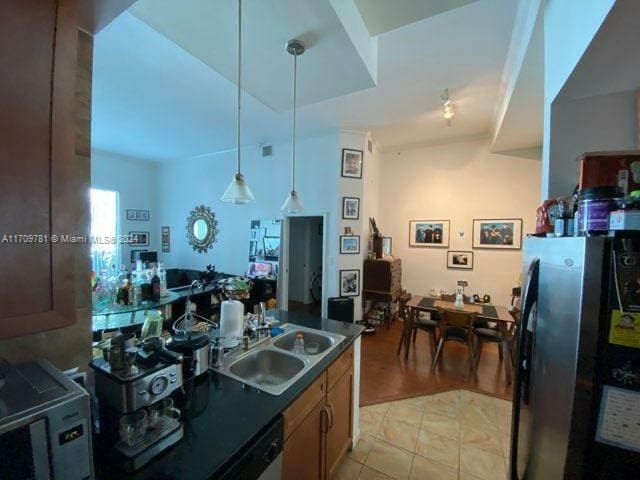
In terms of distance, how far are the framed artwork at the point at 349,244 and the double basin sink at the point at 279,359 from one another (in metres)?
2.36

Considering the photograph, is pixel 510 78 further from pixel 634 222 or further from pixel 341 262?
pixel 341 262

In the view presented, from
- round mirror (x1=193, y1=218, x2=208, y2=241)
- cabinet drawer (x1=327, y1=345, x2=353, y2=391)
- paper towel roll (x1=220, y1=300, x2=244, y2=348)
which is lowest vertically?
cabinet drawer (x1=327, y1=345, x2=353, y2=391)

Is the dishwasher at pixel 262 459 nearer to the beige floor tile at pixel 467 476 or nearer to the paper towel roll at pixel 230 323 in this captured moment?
the paper towel roll at pixel 230 323

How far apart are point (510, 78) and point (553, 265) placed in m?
2.48

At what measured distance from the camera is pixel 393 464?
1.82 m

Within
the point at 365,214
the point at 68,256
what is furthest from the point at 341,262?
the point at 68,256

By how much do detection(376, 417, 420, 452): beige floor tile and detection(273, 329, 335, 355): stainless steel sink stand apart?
97 centimetres

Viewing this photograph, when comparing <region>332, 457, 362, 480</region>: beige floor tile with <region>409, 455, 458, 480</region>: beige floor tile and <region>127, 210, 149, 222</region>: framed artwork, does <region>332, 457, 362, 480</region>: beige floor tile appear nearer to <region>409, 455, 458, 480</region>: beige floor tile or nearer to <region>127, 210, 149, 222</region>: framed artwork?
<region>409, 455, 458, 480</region>: beige floor tile

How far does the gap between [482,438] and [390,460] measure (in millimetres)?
808

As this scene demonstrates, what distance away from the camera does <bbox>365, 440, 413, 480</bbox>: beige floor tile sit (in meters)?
1.76

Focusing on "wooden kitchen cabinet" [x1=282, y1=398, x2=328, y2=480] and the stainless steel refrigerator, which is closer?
the stainless steel refrigerator

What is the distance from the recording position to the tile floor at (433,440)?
5.81 ft

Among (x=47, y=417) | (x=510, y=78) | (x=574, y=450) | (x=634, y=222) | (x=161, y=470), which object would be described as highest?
(x=510, y=78)

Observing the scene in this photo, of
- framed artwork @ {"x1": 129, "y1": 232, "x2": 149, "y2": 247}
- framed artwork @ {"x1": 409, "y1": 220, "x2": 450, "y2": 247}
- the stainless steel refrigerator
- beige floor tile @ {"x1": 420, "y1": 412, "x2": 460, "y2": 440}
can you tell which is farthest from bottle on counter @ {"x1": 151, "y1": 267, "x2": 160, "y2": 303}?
framed artwork @ {"x1": 409, "y1": 220, "x2": 450, "y2": 247}
